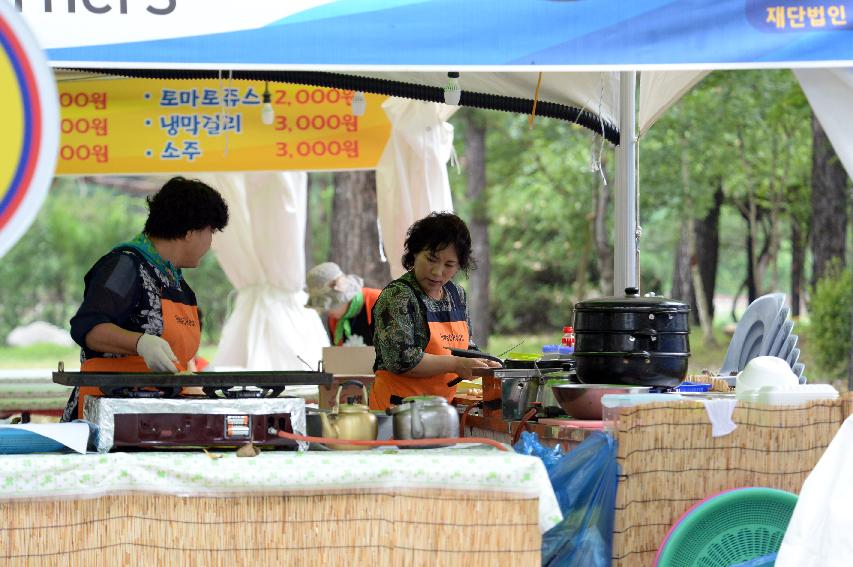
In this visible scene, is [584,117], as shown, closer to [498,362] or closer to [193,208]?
[498,362]

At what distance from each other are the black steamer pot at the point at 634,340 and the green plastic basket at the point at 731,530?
49 cm

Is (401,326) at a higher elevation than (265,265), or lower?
lower

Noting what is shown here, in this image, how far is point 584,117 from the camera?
18.0ft

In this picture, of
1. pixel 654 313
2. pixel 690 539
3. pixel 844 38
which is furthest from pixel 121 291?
pixel 844 38

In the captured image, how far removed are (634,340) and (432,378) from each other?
1.10 m

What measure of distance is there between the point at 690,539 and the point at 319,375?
40.8 inches

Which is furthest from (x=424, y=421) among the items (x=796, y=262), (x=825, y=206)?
(x=796, y=262)

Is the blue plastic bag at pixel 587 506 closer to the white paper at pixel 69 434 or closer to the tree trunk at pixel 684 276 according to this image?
the white paper at pixel 69 434

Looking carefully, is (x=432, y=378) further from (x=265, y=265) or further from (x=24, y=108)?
(x=265, y=265)

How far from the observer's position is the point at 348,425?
116 inches

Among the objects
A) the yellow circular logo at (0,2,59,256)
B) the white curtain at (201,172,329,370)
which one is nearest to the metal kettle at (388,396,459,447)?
the yellow circular logo at (0,2,59,256)

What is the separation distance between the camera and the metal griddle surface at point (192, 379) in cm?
288

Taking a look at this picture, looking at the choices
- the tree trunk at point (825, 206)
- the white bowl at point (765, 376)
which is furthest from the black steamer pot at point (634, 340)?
the tree trunk at point (825, 206)

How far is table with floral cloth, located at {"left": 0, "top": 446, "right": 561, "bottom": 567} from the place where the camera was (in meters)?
2.69
